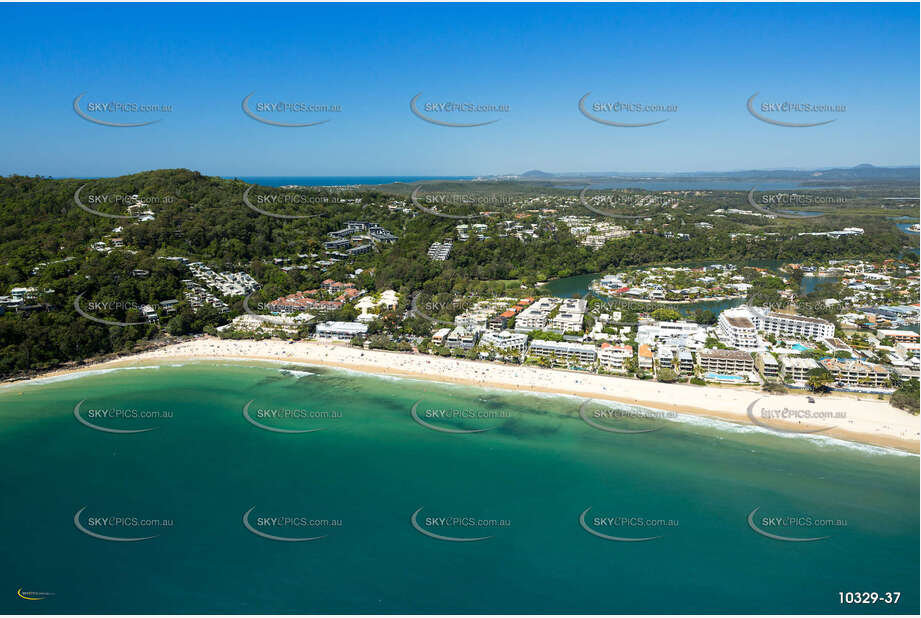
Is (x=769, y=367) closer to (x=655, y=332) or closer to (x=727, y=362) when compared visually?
(x=727, y=362)

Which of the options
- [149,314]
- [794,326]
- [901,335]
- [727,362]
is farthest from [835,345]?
[149,314]

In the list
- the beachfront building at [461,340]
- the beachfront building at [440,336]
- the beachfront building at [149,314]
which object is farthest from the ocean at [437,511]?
the beachfront building at [149,314]

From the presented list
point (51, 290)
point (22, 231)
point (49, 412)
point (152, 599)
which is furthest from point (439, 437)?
point (22, 231)

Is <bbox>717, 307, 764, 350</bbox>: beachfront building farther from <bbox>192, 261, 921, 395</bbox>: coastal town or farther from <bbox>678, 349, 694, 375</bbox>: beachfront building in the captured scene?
<bbox>678, 349, 694, 375</bbox>: beachfront building

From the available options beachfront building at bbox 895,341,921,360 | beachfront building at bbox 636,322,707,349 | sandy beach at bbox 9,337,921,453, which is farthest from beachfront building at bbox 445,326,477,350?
beachfront building at bbox 895,341,921,360

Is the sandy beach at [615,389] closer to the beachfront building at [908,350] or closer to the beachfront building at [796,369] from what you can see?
the beachfront building at [796,369]

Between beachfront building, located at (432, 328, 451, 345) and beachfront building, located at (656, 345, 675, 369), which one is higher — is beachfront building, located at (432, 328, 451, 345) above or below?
above

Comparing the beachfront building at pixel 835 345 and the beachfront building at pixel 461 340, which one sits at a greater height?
the beachfront building at pixel 461 340
